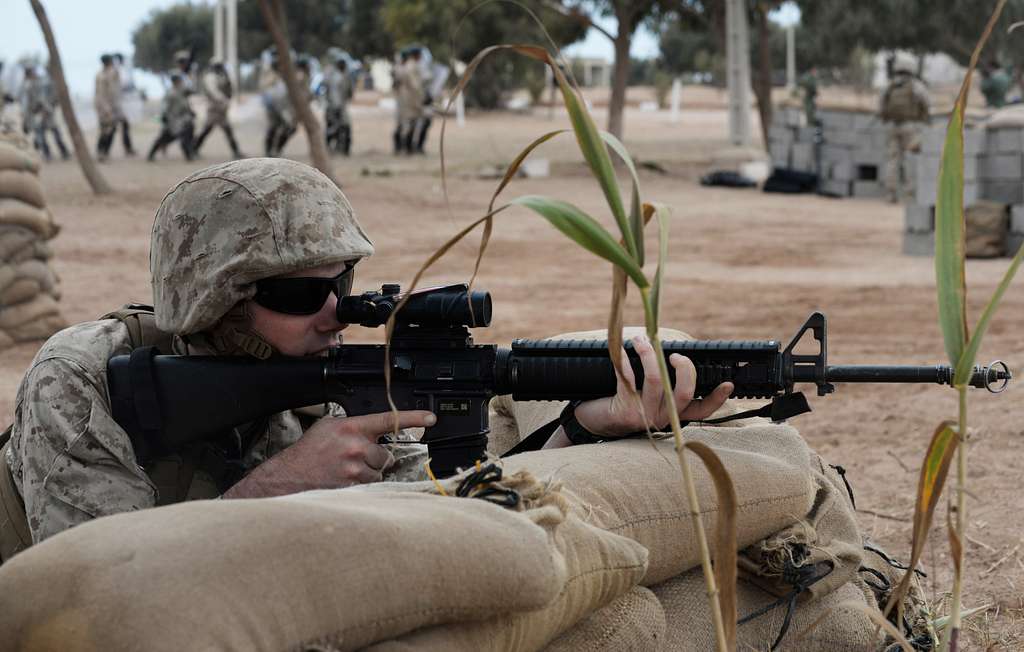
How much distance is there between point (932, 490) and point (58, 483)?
1545 millimetres

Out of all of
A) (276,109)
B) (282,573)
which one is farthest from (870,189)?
(282,573)

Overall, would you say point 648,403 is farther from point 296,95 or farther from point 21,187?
point 296,95

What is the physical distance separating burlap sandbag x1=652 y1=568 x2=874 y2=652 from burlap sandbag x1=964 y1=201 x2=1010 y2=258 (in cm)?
934

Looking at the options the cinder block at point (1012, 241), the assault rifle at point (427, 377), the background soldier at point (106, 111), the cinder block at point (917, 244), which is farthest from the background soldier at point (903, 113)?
the assault rifle at point (427, 377)

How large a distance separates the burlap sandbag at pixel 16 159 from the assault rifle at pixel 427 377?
208 inches

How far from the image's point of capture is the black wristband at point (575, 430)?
2971mm

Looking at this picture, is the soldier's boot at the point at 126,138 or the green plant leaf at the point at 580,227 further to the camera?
the soldier's boot at the point at 126,138

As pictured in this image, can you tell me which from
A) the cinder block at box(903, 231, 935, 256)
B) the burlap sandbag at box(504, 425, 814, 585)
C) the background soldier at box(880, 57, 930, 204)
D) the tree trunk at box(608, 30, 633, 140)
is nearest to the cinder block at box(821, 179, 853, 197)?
the background soldier at box(880, 57, 930, 204)

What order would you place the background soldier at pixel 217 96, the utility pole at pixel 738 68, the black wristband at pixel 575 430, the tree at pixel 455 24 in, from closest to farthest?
the black wristband at pixel 575 430 → the background soldier at pixel 217 96 → the utility pole at pixel 738 68 → the tree at pixel 455 24

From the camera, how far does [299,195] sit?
2.69 metres

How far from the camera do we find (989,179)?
39.2 ft

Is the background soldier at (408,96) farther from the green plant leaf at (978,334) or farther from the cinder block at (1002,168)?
the green plant leaf at (978,334)

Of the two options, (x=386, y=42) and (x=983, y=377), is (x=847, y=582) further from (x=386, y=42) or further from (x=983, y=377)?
(x=386, y=42)

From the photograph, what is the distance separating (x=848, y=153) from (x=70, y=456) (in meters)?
17.7
